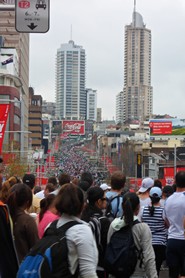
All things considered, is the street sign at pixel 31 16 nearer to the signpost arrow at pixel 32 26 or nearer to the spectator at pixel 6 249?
the signpost arrow at pixel 32 26

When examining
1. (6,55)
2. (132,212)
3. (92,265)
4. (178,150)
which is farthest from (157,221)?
(178,150)

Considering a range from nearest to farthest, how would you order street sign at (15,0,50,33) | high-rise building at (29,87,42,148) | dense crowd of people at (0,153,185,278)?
dense crowd of people at (0,153,185,278) < street sign at (15,0,50,33) < high-rise building at (29,87,42,148)

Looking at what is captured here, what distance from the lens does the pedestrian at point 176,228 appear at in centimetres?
747

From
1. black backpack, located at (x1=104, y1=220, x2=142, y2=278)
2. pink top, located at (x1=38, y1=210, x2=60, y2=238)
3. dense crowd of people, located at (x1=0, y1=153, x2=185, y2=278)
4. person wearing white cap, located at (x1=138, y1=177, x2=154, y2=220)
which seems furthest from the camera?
person wearing white cap, located at (x1=138, y1=177, x2=154, y2=220)

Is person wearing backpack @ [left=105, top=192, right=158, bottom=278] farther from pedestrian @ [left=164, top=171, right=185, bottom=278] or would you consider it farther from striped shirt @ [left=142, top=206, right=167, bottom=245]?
striped shirt @ [left=142, top=206, right=167, bottom=245]

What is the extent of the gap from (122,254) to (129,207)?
506mm

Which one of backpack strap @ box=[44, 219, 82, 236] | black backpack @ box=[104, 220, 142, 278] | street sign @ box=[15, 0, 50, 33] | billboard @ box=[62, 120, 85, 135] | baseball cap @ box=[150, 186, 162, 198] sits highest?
billboard @ box=[62, 120, 85, 135]

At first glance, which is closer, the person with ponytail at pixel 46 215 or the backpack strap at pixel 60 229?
the backpack strap at pixel 60 229

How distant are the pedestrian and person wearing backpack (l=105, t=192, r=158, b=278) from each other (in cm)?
162

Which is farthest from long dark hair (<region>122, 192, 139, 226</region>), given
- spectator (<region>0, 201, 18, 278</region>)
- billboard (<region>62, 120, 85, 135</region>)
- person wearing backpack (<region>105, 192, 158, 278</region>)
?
billboard (<region>62, 120, 85, 135</region>)

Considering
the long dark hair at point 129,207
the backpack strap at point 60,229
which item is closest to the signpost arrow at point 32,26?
the long dark hair at point 129,207

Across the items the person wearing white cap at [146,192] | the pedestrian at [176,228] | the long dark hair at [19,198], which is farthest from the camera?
the person wearing white cap at [146,192]

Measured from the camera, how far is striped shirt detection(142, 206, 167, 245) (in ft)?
26.8

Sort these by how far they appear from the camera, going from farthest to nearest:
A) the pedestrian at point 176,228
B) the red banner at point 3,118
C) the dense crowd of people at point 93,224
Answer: the red banner at point 3,118 → the pedestrian at point 176,228 → the dense crowd of people at point 93,224
